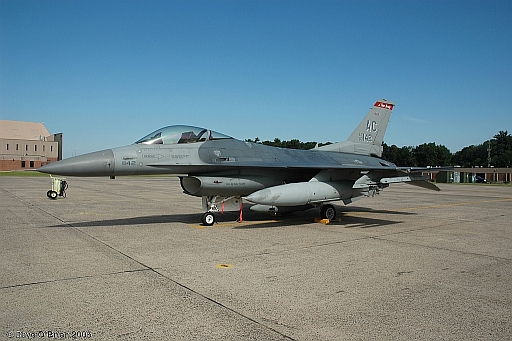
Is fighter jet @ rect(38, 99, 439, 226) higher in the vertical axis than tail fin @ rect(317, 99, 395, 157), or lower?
lower

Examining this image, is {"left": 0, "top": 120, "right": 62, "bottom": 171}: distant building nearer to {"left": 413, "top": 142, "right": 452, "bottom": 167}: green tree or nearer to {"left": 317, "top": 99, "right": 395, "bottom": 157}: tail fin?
{"left": 317, "top": 99, "right": 395, "bottom": 157}: tail fin

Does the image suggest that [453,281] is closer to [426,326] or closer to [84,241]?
[426,326]

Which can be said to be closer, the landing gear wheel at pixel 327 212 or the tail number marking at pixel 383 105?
the landing gear wheel at pixel 327 212

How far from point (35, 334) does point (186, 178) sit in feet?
23.4

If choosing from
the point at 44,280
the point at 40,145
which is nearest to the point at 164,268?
the point at 44,280

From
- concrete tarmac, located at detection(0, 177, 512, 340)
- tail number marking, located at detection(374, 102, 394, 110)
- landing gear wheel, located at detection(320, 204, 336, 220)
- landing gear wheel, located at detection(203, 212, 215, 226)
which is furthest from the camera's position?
tail number marking, located at detection(374, 102, 394, 110)

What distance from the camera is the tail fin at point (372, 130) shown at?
1481 cm

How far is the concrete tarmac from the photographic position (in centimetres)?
380

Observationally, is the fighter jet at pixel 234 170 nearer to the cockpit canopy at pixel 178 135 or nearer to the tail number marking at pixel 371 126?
the cockpit canopy at pixel 178 135

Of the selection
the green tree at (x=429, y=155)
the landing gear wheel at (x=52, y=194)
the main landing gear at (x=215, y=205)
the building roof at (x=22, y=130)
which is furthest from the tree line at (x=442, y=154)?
the main landing gear at (x=215, y=205)

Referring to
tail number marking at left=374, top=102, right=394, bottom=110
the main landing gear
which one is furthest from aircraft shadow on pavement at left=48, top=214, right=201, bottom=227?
tail number marking at left=374, top=102, right=394, bottom=110

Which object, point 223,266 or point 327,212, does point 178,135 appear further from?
point 327,212

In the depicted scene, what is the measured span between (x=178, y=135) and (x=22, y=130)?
10630 centimetres

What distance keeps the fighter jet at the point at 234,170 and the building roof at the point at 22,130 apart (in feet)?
334
